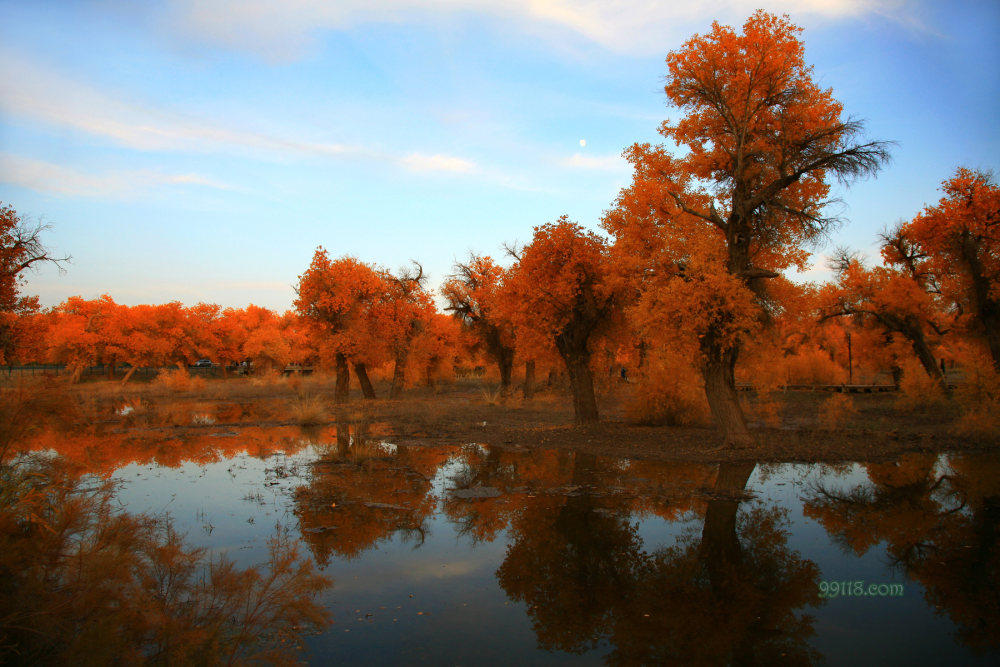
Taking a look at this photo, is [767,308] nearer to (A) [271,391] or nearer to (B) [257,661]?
(B) [257,661]

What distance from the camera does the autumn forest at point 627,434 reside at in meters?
4.91

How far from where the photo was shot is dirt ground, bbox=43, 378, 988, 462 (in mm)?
14609

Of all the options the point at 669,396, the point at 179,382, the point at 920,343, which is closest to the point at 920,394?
the point at 920,343

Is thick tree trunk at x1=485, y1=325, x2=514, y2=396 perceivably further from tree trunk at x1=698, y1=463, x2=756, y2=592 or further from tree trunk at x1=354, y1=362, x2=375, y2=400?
tree trunk at x1=698, y1=463, x2=756, y2=592

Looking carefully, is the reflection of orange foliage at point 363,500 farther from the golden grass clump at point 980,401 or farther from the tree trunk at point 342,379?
the tree trunk at point 342,379

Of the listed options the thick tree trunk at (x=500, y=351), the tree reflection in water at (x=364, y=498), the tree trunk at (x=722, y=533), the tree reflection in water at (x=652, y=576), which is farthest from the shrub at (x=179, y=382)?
the tree trunk at (x=722, y=533)

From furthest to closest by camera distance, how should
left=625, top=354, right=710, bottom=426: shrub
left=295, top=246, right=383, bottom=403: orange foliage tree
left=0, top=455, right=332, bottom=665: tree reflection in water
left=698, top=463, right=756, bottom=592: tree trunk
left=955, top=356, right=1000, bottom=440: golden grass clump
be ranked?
left=295, top=246, right=383, bottom=403: orange foliage tree < left=625, top=354, right=710, bottom=426: shrub < left=955, top=356, right=1000, bottom=440: golden grass clump < left=698, top=463, right=756, bottom=592: tree trunk < left=0, top=455, right=332, bottom=665: tree reflection in water

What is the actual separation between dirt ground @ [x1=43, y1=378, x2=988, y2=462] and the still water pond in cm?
132

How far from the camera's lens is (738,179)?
1445 cm

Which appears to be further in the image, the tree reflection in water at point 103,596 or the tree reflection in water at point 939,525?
the tree reflection in water at point 939,525

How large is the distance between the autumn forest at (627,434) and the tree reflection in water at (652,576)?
0.04 meters

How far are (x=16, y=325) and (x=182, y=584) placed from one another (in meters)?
35.0

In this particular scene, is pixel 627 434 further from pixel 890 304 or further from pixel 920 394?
pixel 890 304

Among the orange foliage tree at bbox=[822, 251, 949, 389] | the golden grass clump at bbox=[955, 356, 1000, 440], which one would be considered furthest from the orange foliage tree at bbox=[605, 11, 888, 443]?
the orange foliage tree at bbox=[822, 251, 949, 389]
